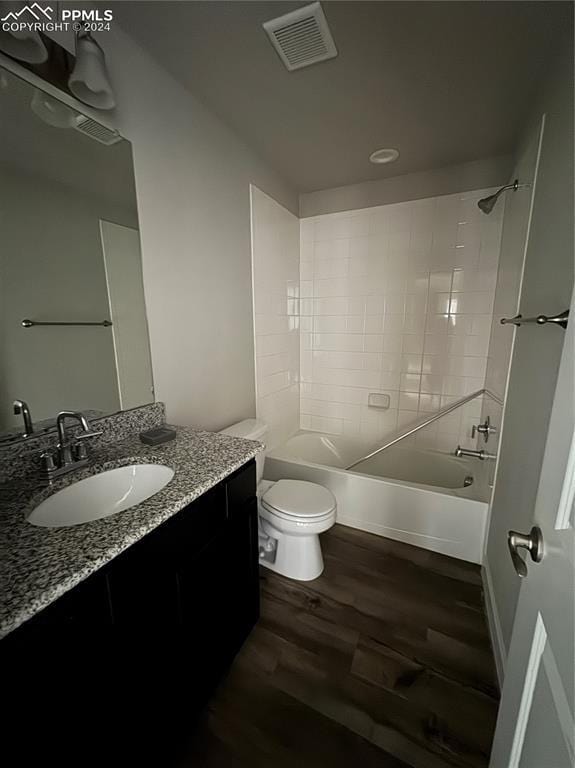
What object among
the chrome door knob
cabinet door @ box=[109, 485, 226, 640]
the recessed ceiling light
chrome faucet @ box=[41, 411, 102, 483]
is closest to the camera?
the chrome door knob

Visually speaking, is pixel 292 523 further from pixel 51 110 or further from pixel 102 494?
pixel 51 110

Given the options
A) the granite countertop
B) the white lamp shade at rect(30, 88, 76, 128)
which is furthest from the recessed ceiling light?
the granite countertop

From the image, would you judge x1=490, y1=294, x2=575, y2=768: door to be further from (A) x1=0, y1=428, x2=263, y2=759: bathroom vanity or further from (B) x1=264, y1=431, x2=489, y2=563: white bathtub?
(B) x1=264, y1=431, x2=489, y2=563: white bathtub

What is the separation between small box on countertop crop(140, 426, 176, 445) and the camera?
3.90 feet

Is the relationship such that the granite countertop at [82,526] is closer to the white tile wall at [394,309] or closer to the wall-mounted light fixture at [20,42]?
the wall-mounted light fixture at [20,42]

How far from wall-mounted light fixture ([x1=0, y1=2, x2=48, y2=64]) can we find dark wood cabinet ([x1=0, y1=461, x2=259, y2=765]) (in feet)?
4.59

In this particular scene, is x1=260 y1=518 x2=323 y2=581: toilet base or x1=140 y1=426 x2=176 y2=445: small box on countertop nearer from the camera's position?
x1=140 y1=426 x2=176 y2=445: small box on countertop

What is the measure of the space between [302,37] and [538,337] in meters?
1.43

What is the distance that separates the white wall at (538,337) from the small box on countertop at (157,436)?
1.33m

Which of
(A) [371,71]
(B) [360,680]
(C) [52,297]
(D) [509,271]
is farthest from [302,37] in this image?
(B) [360,680]

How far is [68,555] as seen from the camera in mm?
628

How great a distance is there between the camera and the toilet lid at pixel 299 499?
5.09 ft

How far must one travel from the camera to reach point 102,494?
1.01 meters

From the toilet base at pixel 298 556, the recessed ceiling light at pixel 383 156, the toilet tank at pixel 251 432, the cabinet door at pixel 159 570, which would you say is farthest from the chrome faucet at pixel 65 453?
the recessed ceiling light at pixel 383 156
